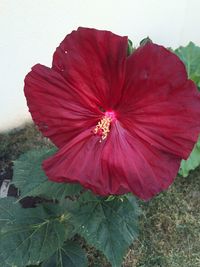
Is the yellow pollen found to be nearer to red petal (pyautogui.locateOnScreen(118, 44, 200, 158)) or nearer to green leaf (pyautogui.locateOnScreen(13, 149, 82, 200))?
red petal (pyautogui.locateOnScreen(118, 44, 200, 158))

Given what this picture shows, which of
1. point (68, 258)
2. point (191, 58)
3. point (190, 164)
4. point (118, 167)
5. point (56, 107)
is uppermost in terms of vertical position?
point (56, 107)

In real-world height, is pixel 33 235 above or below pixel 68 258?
above

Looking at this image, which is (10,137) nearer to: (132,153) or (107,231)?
(107,231)

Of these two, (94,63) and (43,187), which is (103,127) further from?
(43,187)

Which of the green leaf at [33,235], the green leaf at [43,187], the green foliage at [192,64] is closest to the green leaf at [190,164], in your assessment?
the green foliage at [192,64]

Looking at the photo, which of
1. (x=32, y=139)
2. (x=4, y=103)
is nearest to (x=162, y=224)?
(x=32, y=139)

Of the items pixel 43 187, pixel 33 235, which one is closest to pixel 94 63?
pixel 43 187
